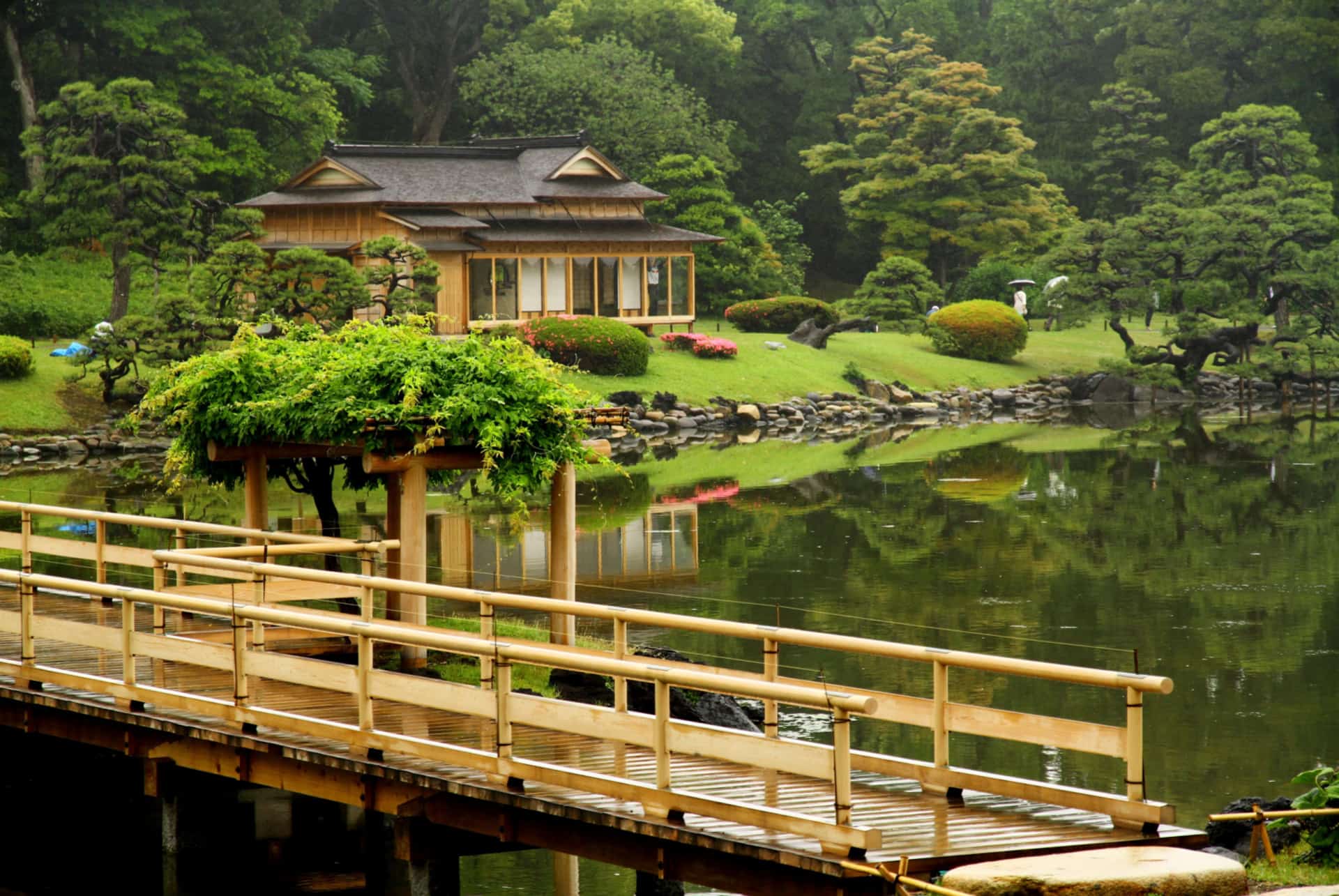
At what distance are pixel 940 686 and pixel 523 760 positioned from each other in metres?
2.32

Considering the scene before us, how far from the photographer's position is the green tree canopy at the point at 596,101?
6397 cm

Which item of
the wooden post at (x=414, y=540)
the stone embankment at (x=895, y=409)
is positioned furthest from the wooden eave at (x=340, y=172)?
the wooden post at (x=414, y=540)

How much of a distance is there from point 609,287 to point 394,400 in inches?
1590

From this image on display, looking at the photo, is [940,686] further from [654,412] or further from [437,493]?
[654,412]

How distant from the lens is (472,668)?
14523 millimetres

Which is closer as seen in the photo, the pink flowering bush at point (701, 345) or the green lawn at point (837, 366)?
the green lawn at point (837, 366)

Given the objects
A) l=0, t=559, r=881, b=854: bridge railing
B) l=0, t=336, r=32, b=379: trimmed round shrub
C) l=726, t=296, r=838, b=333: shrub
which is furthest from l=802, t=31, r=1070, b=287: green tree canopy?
l=0, t=559, r=881, b=854: bridge railing

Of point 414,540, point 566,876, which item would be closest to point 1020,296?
point 414,540

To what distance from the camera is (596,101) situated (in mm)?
64812

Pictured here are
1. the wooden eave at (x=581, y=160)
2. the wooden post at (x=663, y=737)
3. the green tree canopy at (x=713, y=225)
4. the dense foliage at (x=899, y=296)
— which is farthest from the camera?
the dense foliage at (x=899, y=296)

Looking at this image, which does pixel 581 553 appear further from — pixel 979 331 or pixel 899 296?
pixel 899 296

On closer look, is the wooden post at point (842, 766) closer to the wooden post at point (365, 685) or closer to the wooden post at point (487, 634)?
the wooden post at point (365, 685)

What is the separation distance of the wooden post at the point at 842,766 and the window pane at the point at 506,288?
45001 mm

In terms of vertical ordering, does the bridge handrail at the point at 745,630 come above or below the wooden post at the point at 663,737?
above
